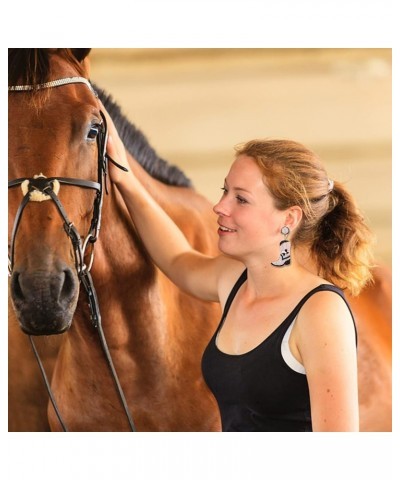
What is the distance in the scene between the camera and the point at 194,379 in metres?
1.47

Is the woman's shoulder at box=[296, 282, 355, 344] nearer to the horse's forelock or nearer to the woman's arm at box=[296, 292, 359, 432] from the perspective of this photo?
the woman's arm at box=[296, 292, 359, 432]

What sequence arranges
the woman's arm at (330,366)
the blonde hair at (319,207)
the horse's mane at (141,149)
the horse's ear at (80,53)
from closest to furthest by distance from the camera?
the woman's arm at (330,366), the blonde hair at (319,207), the horse's ear at (80,53), the horse's mane at (141,149)

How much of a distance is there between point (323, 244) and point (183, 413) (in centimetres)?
49

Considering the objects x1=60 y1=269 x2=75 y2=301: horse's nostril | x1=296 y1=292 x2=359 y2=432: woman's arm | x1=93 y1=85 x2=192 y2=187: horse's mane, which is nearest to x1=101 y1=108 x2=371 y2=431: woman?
x1=296 y1=292 x2=359 y2=432: woman's arm

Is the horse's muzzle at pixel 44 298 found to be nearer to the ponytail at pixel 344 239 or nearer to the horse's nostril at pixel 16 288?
the horse's nostril at pixel 16 288

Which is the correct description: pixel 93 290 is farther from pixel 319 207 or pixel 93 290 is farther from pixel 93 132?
pixel 319 207

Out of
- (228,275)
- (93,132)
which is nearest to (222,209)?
(228,275)

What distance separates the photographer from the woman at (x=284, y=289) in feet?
3.70

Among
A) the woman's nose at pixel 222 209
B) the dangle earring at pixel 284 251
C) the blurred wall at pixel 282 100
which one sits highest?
the blurred wall at pixel 282 100

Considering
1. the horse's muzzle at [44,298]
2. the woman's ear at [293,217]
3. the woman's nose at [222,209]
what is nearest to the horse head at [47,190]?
the horse's muzzle at [44,298]

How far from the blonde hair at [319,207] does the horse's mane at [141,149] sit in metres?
0.29

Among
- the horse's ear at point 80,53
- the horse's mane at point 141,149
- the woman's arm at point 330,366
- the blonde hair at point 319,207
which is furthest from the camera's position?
the horse's mane at point 141,149

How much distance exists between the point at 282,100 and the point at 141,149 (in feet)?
1.12

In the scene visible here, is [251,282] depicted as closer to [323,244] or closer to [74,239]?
[323,244]
